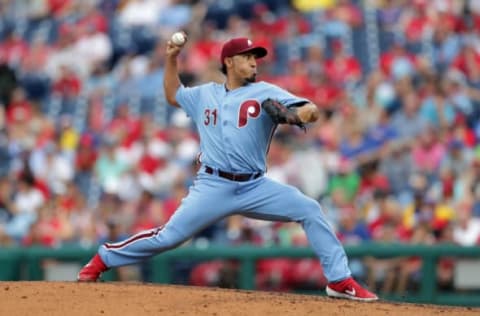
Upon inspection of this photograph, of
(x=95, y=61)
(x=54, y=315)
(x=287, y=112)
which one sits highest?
(x=95, y=61)

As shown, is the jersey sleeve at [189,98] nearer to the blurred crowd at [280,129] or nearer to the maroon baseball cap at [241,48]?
the maroon baseball cap at [241,48]

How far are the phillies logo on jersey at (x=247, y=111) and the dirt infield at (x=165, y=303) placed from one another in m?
1.07

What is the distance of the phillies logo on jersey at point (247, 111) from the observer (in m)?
8.02

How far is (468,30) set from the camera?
47.5ft

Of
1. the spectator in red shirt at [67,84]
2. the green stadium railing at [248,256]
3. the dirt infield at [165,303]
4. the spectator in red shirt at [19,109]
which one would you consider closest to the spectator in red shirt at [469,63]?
the green stadium railing at [248,256]

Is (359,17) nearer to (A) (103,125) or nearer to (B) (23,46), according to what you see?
(A) (103,125)

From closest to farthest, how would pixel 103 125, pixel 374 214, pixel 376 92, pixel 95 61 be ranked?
1. pixel 374 214
2. pixel 376 92
3. pixel 103 125
4. pixel 95 61

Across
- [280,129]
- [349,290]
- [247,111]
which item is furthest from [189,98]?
[280,129]

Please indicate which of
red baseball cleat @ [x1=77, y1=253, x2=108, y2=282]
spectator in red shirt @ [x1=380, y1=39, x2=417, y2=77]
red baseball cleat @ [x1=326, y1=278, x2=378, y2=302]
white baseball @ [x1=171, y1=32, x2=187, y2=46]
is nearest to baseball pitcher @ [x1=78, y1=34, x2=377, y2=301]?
red baseball cleat @ [x1=326, y1=278, x2=378, y2=302]

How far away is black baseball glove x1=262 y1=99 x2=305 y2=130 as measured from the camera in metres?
7.65

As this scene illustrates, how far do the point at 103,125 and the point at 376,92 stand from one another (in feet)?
10.9

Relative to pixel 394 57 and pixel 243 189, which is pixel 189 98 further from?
pixel 394 57

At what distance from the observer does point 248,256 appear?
1166cm

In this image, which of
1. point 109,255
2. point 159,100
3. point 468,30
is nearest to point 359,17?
point 468,30
